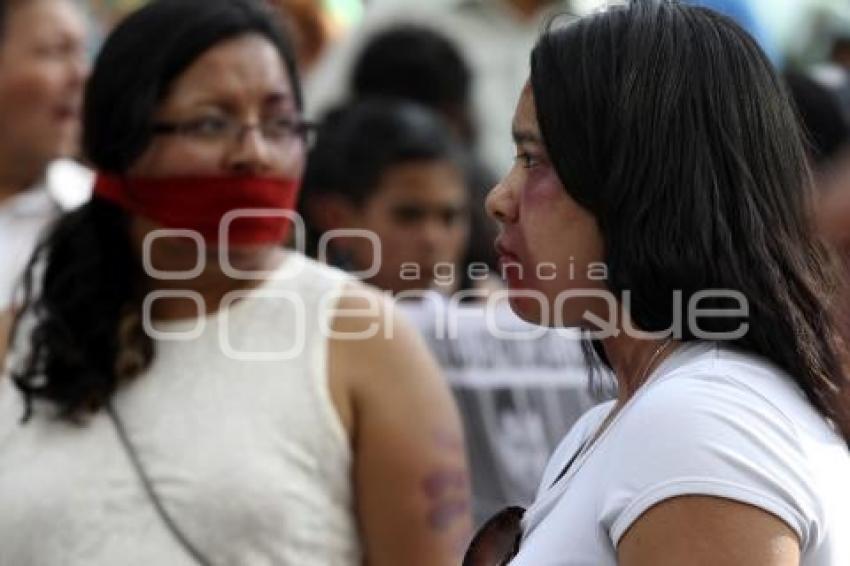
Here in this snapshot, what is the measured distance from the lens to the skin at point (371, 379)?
314 cm

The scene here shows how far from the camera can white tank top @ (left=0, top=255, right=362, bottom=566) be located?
3.05 meters

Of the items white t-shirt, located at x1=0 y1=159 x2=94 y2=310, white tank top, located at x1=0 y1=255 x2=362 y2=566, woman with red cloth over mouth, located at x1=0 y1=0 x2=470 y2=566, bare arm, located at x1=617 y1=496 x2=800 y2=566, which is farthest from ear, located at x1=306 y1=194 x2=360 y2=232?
bare arm, located at x1=617 y1=496 x2=800 y2=566

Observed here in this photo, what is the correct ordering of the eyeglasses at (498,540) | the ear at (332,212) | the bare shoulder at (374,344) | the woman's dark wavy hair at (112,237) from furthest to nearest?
the ear at (332,212) < the woman's dark wavy hair at (112,237) < the bare shoulder at (374,344) < the eyeglasses at (498,540)

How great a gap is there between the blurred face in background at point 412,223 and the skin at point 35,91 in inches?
30.7

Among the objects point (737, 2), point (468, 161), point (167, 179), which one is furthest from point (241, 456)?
point (737, 2)

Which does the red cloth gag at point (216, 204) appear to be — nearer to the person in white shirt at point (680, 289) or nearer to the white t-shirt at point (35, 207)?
the white t-shirt at point (35, 207)

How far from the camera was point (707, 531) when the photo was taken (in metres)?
1.94

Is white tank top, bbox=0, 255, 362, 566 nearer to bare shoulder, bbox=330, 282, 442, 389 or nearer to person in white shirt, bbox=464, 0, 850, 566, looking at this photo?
bare shoulder, bbox=330, 282, 442, 389

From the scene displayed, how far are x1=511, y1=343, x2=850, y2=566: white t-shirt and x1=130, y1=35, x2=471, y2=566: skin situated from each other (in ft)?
3.35

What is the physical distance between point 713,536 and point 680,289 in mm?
322

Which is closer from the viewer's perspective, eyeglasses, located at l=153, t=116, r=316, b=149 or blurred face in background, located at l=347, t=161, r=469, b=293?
eyeglasses, located at l=153, t=116, r=316, b=149

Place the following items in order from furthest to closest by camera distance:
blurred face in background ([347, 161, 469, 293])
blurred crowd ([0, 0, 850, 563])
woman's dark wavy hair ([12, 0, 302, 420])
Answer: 1. blurred face in background ([347, 161, 469, 293])
2. blurred crowd ([0, 0, 850, 563])
3. woman's dark wavy hair ([12, 0, 302, 420])

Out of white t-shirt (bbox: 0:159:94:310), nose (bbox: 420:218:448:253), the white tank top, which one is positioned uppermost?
the white tank top

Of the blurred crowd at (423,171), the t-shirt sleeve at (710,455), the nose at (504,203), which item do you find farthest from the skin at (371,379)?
the t-shirt sleeve at (710,455)
